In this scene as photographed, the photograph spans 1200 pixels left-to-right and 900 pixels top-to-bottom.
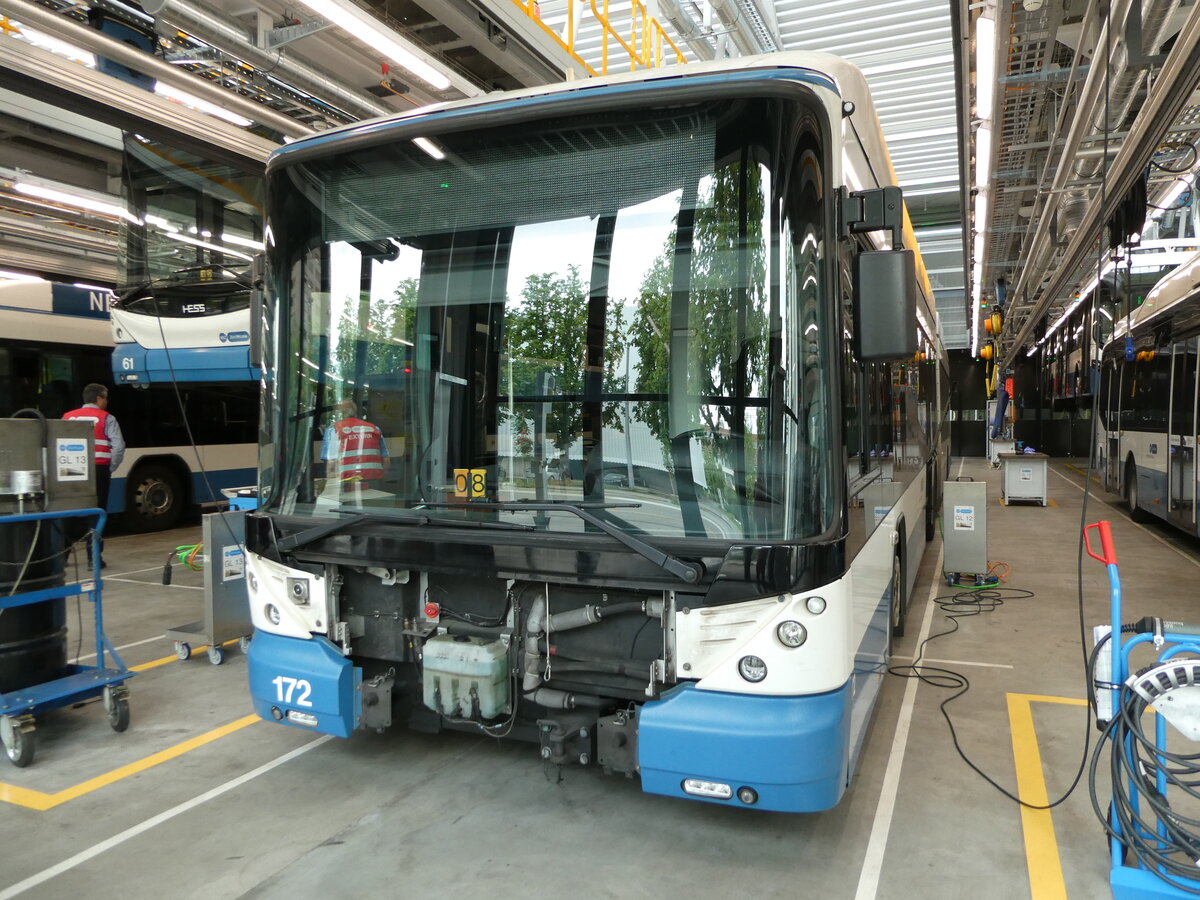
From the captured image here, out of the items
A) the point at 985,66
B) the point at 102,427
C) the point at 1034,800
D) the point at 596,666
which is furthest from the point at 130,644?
the point at 985,66

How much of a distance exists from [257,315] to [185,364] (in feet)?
24.5

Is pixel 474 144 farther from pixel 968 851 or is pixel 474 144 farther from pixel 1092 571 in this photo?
pixel 1092 571

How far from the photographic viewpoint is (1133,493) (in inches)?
542

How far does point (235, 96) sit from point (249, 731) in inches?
199

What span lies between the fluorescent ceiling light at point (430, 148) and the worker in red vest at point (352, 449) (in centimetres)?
107

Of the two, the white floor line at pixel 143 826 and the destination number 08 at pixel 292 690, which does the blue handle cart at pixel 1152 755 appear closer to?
the destination number 08 at pixel 292 690

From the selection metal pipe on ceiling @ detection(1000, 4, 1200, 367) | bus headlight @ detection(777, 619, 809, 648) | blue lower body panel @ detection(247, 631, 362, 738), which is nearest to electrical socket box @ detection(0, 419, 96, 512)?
blue lower body panel @ detection(247, 631, 362, 738)

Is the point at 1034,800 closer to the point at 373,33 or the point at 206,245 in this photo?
the point at 373,33

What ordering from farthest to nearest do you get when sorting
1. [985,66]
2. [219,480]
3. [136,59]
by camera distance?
[219,480] → [985,66] → [136,59]

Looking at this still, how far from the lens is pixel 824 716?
2.92 m

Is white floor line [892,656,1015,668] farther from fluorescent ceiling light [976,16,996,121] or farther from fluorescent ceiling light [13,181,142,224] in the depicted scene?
fluorescent ceiling light [13,181,142,224]

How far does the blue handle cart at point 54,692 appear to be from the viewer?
13.8 ft

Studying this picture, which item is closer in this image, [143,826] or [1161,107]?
[143,826]

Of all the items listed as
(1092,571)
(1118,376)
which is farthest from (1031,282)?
(1092,571)
